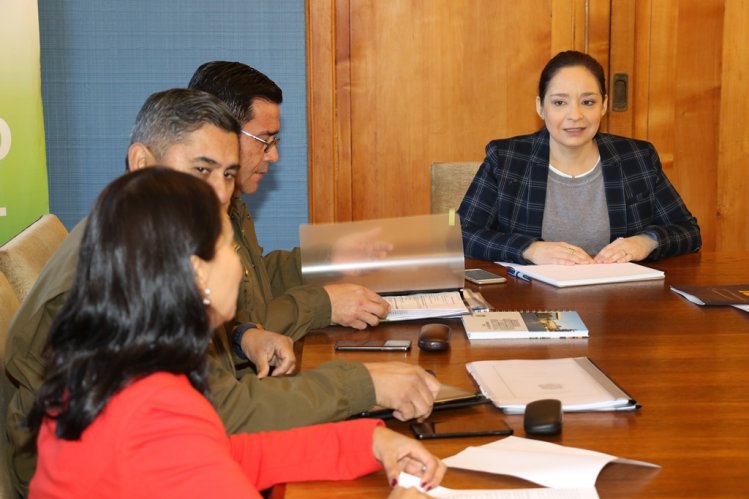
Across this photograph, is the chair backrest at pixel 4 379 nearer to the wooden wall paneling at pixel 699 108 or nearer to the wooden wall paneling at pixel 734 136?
the wooden wall paneling at pixel 699 108

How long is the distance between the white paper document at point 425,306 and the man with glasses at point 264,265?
50 millimetres

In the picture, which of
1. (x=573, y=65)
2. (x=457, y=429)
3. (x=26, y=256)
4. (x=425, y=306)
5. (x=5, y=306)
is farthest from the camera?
(x=573, y=65)

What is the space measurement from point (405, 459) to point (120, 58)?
2903mm

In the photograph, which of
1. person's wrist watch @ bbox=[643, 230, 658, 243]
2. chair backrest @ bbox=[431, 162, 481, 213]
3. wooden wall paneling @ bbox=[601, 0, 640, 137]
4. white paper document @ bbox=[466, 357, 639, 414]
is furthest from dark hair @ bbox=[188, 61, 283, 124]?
wooden wall paneling @ bbox=[601, 0, 640, 137]

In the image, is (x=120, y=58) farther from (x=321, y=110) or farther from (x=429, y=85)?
(x=429, y=85)

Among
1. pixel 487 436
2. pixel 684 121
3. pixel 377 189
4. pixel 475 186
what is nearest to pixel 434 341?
pixel 487 436

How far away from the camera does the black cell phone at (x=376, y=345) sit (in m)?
1.74

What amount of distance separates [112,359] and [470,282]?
1477mm

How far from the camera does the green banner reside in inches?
128

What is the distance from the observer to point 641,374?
1.56 metres

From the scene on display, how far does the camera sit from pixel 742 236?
4047 millimetres

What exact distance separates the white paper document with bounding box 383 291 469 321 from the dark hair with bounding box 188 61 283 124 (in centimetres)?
57

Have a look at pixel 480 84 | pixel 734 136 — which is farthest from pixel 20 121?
pixel 734 136

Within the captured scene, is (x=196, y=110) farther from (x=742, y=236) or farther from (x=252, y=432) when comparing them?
(x=742, y=236)
